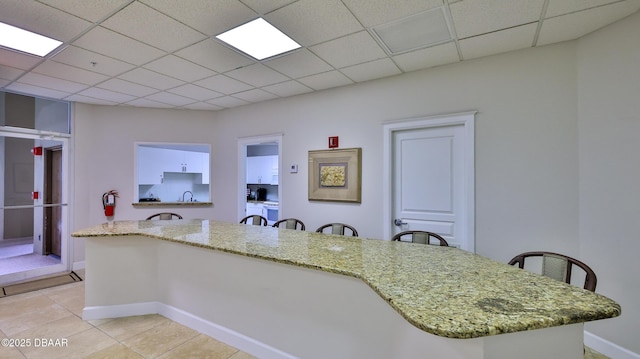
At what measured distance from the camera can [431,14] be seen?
6.93 ft

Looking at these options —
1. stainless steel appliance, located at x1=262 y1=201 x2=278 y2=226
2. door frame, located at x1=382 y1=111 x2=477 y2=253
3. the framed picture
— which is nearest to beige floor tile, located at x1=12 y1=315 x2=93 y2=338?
the framed picture

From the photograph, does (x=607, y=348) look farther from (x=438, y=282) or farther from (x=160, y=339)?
(x=160, y=339)

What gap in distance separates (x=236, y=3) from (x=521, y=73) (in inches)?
103

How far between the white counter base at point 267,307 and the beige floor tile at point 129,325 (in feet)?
0.23

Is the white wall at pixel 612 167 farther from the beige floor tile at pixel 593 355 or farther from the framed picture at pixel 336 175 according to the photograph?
the framed picture at pixel 336 175

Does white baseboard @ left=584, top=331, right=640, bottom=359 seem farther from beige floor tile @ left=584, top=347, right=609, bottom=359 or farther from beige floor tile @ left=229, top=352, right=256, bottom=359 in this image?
beige floor tile @ left=229, top=352, right=256, bottom=359

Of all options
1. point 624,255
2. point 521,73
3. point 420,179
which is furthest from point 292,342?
point 521,73

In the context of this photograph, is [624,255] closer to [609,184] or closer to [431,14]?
[609,184]

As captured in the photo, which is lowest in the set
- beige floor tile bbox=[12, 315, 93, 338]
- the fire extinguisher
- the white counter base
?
beige floor tile bbox=[12, 315, 93, 338]

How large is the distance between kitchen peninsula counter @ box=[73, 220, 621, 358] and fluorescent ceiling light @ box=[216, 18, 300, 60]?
5.75 ft

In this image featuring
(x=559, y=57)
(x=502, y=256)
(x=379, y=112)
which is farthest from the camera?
(x=379, y=112)

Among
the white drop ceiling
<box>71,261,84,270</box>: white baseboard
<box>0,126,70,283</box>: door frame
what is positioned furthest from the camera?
<box>71,261,84,270</box>: white baseboard

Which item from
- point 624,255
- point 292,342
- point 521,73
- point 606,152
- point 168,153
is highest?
point 521,73

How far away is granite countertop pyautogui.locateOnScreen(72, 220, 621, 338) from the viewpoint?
3.12 feet
